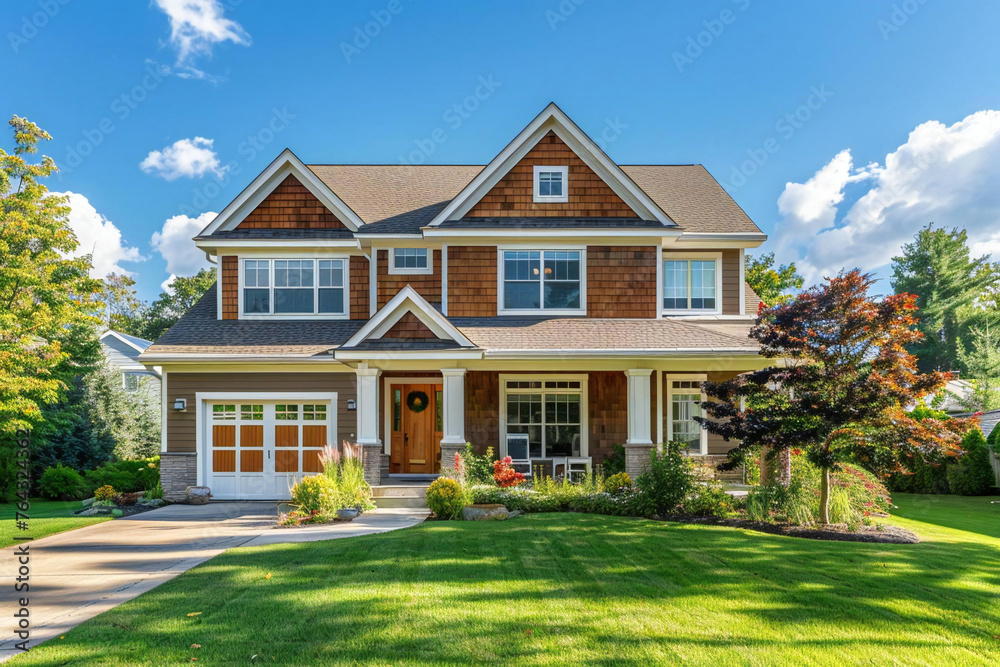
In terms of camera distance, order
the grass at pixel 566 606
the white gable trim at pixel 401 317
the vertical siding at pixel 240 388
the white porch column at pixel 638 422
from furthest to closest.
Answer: the vertical siding at pixel 240 388 → the white porch column at pixel 638 422 → the white gable trim at pixel 401 317 → the grass at pixel 566 606

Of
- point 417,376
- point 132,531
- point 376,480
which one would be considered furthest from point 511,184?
point 132,531

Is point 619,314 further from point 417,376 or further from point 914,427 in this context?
point 914,427

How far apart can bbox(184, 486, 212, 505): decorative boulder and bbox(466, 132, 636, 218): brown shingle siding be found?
9.45 metres

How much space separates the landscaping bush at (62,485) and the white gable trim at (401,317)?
385 inches

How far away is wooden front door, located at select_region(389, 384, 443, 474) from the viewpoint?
15.8 metres

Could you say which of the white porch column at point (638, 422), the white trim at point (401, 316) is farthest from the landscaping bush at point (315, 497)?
the white porch column at point (638, 422)

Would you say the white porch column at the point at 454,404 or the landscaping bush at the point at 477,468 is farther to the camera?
the white porch column at the point at 454,404

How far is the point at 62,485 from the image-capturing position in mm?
16438

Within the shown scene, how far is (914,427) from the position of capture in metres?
9.32

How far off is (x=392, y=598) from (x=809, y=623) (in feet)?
13.5

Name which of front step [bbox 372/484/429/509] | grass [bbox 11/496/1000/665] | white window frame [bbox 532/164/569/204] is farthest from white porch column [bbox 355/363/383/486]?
white window frame [bbox 532/164/569/204]

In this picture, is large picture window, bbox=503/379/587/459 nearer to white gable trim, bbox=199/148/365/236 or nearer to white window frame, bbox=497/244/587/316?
white window frame, bbox=497/244/587/316

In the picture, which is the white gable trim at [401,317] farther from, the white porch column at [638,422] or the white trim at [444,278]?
the white porch column at [638,422]

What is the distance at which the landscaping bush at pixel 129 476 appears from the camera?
52.4ft
